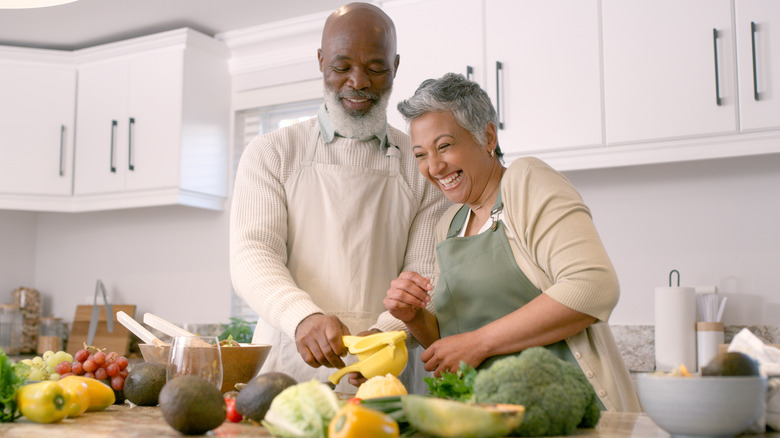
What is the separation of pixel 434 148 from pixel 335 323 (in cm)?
49

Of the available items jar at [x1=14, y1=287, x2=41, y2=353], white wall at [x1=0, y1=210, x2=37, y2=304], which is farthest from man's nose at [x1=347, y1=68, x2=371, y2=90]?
white wall at [x1=0, y1=210, x2=37, y2=304]

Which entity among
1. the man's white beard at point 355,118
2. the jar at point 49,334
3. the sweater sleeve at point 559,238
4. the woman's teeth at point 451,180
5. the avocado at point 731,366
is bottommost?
the jar at point 49,334

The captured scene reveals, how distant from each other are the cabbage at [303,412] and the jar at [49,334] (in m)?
3.87

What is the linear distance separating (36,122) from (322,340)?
348 cm

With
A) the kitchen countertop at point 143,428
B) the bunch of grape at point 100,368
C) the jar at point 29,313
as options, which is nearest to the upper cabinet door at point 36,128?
the jar at point 29,313

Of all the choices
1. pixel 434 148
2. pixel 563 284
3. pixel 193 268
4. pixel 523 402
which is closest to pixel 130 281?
pixel 193 268


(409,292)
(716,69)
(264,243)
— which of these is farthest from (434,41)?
(409,292)

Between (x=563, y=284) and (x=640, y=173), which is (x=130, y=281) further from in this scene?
(x=563, y=284)

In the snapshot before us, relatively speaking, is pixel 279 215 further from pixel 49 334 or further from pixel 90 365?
pixel 49 334

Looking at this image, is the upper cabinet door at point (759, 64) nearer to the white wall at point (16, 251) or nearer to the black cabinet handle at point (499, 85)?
the black cabinet handle at point (499, 85)

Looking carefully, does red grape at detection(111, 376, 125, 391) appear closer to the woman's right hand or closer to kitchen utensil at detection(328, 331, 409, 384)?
kitchen utensil at detection(328, 331, 409, 384)

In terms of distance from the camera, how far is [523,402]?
898mm

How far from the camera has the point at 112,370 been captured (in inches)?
54.7

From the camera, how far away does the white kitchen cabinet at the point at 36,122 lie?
4195mm
